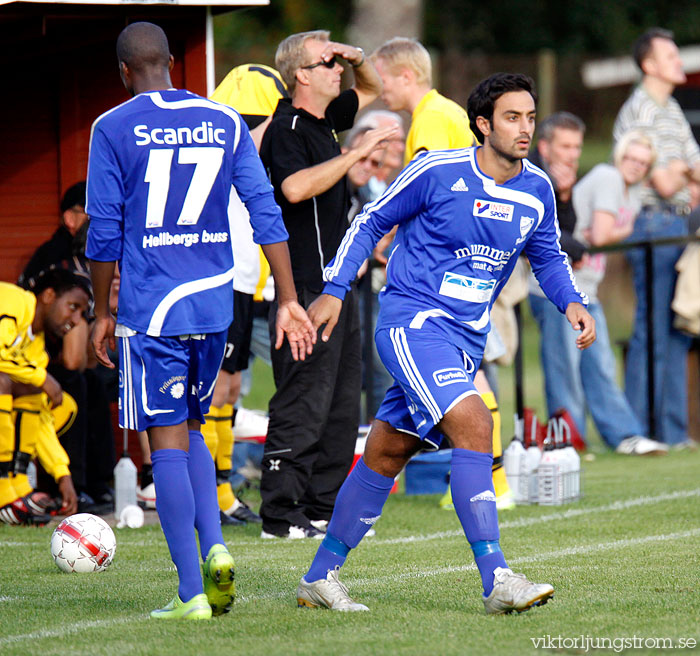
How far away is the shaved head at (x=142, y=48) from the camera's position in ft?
17.0

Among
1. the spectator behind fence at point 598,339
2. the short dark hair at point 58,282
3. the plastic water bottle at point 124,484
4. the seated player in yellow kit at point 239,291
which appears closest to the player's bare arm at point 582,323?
the seated player in yellow kit at point 239,291

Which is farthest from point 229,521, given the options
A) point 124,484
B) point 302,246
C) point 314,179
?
point 314,179

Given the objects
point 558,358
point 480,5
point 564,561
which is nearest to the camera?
point 564,561

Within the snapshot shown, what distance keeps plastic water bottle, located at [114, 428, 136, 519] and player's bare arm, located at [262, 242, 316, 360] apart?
275cm

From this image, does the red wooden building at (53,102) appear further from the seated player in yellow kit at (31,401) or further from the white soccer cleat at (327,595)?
the white soccer cleat at (327,595)

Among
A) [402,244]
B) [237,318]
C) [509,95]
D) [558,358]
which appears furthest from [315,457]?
[558,358]

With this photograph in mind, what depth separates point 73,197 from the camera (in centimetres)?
868

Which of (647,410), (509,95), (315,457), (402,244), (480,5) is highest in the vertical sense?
(480,5)

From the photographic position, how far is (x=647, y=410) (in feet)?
38.5

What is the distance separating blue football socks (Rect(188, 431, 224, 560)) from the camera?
5141mm

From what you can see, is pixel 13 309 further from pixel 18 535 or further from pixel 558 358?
pixel 558 358

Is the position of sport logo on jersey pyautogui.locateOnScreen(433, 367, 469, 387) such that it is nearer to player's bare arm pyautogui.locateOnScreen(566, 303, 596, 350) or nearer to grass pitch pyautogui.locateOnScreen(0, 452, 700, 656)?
player's bare arm pyautogui.locateOnScreen(566, 303, 596, 350)

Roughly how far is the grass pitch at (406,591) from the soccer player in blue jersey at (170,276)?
35 cm

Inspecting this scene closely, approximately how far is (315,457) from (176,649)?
9.50 feet
